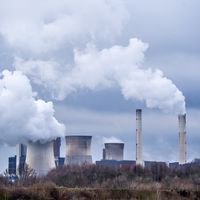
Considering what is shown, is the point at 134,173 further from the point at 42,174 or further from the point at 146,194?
the point at 146,194

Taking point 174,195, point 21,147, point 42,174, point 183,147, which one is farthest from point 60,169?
point 174,195

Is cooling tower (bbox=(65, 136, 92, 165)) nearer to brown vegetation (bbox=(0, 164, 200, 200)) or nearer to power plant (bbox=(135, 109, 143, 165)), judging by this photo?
brown vegetation (bbox=(0, 164, 200, 200))

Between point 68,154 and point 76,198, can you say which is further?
point 68,154

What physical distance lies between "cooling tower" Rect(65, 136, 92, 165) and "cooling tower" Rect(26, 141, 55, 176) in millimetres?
1888

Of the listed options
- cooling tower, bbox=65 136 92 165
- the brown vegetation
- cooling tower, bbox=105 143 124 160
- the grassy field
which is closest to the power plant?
the brown vegetation

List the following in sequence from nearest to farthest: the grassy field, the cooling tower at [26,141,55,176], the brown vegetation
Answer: the grassy field, the brown vegetation, the cooling tower at [26,141,55,176]

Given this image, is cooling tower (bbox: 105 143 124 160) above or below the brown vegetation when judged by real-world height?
above

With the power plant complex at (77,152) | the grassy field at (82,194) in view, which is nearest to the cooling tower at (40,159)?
the power plant complex at (77,152)

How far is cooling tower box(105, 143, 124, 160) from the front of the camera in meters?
63.6

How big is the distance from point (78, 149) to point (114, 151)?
1005 cm

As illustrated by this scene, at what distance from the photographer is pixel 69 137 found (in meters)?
55.6

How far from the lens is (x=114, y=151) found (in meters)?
64.8

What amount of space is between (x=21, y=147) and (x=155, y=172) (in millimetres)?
23787

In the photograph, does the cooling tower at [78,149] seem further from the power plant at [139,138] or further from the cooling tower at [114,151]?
the cooling tower at [114,151]
